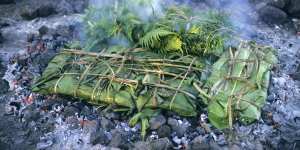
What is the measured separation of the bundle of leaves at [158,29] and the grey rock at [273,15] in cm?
188

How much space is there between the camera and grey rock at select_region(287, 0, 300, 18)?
10.1 metres

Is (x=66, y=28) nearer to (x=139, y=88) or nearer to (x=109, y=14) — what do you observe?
(x=109, y=14)

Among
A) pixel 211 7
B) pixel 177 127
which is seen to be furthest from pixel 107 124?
pixel 211 7

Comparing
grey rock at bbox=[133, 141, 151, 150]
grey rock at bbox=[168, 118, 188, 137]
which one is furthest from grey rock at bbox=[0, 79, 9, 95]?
grey rock at bbox=[168, 118, 188, 137]

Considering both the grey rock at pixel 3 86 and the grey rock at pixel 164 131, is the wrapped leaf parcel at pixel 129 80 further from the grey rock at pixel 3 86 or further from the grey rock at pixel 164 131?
the grey rock at pixel 3 86

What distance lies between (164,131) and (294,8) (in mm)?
5614

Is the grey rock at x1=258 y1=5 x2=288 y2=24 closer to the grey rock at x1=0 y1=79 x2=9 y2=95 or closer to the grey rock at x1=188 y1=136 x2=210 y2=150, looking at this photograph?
the grey rock at x1=188 y1=136 x2=210 y2=150

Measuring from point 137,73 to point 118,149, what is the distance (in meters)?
1.60

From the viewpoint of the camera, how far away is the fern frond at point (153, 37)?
763 centimetres

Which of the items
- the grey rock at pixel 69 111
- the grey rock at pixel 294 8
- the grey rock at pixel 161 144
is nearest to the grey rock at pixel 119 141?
the grey rock at pixel 161 144


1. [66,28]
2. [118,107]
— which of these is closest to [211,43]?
[118,107]

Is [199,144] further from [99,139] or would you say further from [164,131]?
[99,139]

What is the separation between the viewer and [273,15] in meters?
9.99

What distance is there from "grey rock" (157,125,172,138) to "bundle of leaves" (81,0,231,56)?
176 cm
